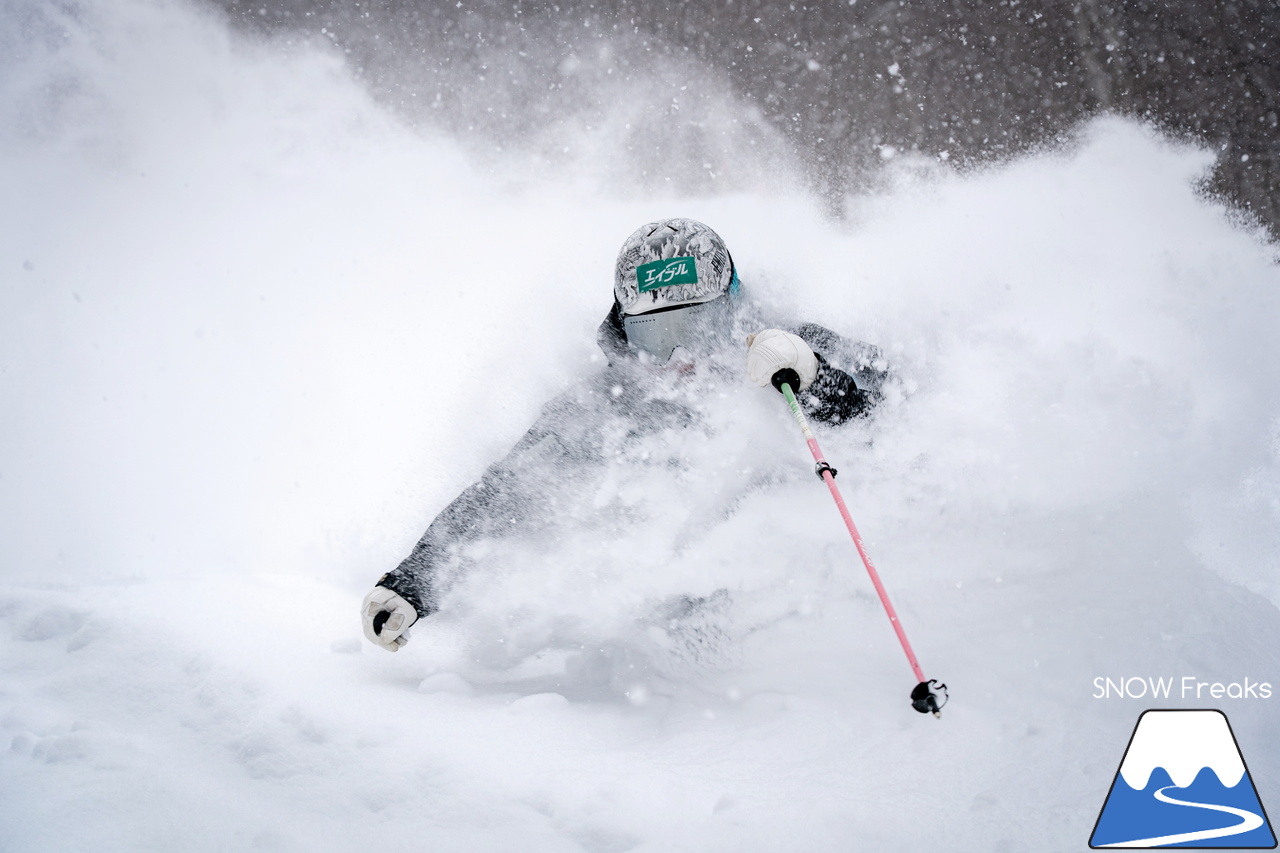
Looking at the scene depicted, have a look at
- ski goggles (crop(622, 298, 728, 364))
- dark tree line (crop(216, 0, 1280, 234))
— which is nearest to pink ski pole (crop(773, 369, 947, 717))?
ski goggles (crop(622, 298, 728, 364))

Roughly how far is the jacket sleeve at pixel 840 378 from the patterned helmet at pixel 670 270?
424mm

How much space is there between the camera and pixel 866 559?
6.49 feet

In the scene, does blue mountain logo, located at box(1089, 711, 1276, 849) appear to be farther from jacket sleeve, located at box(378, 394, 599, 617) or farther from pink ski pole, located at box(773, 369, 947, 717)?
jacket sleeve, located at box(378, 394, 599, 617)

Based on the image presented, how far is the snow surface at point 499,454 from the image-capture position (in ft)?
5.72

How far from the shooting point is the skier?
2262 millimetres

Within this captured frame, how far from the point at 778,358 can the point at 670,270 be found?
0.50 meters

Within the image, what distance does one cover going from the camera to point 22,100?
381 cm

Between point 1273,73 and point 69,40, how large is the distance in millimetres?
6175

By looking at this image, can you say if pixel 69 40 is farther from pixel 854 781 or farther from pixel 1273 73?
pixel 1273 73

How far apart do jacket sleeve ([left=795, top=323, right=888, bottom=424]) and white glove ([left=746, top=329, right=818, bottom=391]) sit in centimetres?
7

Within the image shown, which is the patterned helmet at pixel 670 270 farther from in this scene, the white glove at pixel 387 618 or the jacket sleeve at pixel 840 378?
Answer: the white glove at pixel 387 618

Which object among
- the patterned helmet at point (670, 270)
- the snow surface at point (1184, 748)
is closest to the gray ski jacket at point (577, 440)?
the patterned helmet at point (670, 270)

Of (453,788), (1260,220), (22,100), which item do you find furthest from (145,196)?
(1260,220)

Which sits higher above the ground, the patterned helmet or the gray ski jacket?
the patterned helmet
